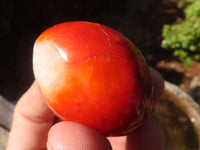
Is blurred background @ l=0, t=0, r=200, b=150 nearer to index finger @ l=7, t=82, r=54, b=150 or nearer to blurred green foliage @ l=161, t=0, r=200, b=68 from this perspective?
blurred green foliage @ l=161, t=0, r=200, b=68

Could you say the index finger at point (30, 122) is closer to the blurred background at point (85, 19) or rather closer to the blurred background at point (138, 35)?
the blurred background at point (138, 35)

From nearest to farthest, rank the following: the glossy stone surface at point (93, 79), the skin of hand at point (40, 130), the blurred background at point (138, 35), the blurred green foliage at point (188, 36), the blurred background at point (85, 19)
→ the glossy stone surface at point (93, 79) < the skin of hand at point (40, 130) < the blurred background at point (138, 35) < the blurred green foliage at point (188, 36) < the blurred background at point (85, 19)

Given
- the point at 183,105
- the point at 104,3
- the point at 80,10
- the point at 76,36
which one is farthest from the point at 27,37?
the point at 76,36

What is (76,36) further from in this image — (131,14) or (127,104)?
(131,14)

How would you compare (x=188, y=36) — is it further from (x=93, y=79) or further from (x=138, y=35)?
(x=93, y=79)

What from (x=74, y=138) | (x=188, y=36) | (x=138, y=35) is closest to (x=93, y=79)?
(x=74, y=138)

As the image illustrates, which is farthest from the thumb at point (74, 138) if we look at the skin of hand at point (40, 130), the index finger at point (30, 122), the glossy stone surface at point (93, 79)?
the index finger at point (30, 122)
